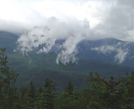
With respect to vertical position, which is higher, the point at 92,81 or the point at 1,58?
the point at 1,58

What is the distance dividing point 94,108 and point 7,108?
10.7m

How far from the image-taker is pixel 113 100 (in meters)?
12.5

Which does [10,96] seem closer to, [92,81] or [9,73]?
[9,73]

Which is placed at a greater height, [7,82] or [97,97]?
[7,82]

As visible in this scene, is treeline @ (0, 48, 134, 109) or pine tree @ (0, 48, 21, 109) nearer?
treeline @ (0, 48, 134, 109)

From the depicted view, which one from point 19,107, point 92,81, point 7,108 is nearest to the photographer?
point 92,81

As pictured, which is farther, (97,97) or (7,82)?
(7,82)

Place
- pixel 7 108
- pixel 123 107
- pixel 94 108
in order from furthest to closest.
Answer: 1. pixel 7 108
2. pixel 94 108
3. pixel 123 107

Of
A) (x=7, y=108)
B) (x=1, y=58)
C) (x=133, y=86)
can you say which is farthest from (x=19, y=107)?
(x=133, y=86)

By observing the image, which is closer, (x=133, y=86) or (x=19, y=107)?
(x=133, y=86)

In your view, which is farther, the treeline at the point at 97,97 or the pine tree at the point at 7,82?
the pine tree at the point at 7,82

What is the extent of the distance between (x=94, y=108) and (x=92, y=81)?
309 cm

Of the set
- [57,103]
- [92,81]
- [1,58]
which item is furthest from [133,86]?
[1,58]

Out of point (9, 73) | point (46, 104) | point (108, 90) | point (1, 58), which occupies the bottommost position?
point (46, 104)
